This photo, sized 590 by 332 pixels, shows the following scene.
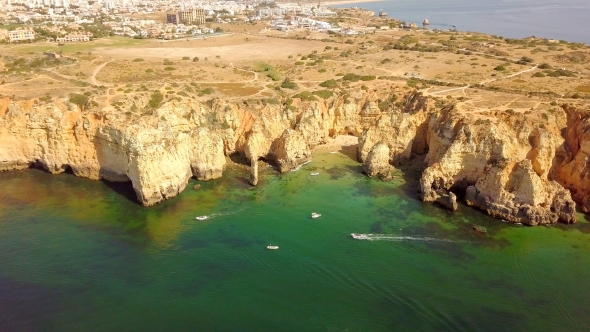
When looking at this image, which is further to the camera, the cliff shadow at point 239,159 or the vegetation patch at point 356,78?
the vegetation patch at point 356,78

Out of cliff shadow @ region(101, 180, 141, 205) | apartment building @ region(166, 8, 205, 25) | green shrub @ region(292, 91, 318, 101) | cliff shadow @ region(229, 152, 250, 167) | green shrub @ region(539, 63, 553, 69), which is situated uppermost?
apartment building @ region(166, 8, 205, 25)

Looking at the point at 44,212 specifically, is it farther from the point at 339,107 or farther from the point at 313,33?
the point at 313,33

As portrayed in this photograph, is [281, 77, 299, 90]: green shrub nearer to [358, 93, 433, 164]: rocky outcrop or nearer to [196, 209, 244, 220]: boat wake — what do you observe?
[358, 93, 433, 164]: rocky outcrop

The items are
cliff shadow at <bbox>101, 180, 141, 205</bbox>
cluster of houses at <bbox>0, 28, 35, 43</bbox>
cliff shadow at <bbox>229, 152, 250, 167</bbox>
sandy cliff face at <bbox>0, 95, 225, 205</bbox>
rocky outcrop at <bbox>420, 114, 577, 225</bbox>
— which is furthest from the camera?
cluster of houses at <bbox>0, 28, 35, 43</bbox>

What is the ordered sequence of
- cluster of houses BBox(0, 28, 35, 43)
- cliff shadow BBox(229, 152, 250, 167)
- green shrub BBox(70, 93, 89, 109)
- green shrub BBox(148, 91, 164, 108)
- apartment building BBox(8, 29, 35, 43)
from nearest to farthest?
1. green shrub BBox(70, 93, 89, 109)
2. cliff shadow BBox(229, 152, 250, 167)
3. green shrub BBox(148, 91, 164, 108)
4. cluster of houses BBox(0, 28, 35, 43)
5. apartment building BBox(8, 29, 35, 43)

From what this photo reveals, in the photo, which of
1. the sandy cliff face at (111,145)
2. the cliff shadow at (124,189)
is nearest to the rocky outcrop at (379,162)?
Result: the sandy cliff face at (111,145)

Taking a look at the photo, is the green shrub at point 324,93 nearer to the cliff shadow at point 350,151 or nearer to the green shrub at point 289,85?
the green shrub at point 289,85

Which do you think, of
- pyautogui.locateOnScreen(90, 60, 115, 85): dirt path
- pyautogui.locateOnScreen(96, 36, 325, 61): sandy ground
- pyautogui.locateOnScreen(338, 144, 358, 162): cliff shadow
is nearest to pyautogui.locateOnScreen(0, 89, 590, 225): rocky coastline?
pyautogui.locateOnScreen(338, 144, 358, 162): cliff shadow
